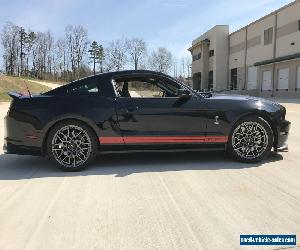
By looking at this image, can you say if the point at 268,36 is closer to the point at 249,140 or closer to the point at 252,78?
the point at 252,78

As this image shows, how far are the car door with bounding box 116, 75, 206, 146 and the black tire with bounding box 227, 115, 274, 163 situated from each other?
528mm

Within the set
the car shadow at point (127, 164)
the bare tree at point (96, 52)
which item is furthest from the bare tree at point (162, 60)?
the car shadow at point (127, 164)

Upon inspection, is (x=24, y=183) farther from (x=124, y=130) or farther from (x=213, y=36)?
(x=213, y=36)

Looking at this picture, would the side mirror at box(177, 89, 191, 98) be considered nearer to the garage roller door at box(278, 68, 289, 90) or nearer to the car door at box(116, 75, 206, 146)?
the car door at box(116, 75, 206, 146)

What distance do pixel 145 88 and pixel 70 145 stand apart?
4.94ft

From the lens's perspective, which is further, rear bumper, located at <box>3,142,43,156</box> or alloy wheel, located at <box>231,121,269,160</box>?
alloy wheel, located at <box>231,121,269,160</box>

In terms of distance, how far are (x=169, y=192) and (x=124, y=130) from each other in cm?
155

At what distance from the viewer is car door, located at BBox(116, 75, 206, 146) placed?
19.3 feet

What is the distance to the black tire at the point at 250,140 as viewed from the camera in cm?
614

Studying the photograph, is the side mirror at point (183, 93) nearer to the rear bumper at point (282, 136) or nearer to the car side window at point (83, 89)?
the car side window at point (83, 89)

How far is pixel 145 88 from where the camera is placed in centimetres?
633

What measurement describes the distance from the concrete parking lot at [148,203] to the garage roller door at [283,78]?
37.1 m

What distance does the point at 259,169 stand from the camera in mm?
5730

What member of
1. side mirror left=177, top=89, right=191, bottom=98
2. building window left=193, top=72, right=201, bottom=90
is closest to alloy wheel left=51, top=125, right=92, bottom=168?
side mirror left=177, top=89, right=191, bottom=98
